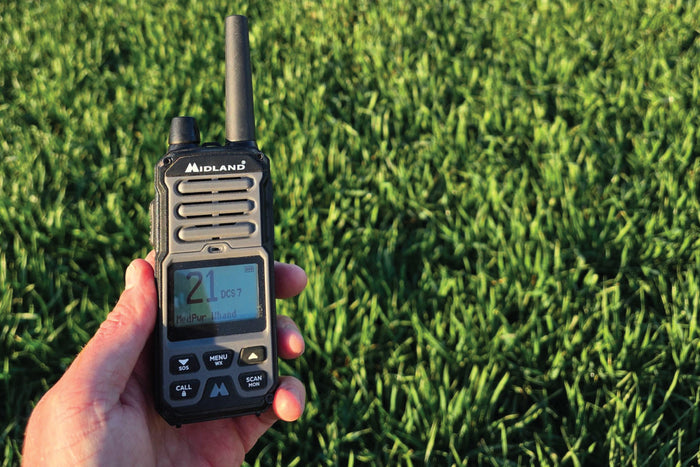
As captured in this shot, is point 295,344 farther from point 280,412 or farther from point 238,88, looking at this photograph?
point 238,88

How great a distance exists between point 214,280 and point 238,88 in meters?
0.54

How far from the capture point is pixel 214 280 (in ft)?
5.74

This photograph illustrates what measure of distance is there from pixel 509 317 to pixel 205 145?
1362 mm

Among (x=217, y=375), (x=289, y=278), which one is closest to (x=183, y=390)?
(x=217, y=375)

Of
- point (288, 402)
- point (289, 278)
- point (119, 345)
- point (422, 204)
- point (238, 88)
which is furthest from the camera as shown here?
point (422, 204)

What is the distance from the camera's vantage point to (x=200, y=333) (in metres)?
1.72

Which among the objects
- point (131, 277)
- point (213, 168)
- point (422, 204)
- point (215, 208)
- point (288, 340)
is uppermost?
point (213, 168)

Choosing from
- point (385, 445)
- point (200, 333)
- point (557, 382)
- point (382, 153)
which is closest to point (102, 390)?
point (200, 333)

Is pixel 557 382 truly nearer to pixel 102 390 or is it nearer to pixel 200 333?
pixel 200 333

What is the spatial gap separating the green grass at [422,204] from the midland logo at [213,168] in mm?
794

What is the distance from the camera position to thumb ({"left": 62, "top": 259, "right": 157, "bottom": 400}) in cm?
154

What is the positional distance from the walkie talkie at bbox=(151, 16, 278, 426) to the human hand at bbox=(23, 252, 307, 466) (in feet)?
0.22

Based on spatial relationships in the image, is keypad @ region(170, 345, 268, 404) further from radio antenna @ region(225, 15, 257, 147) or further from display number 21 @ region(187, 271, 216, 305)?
radio antenna @ region(225, 15, 257, 147)

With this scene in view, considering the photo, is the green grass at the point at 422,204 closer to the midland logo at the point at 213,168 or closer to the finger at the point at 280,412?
the finger at the point at 280,412
